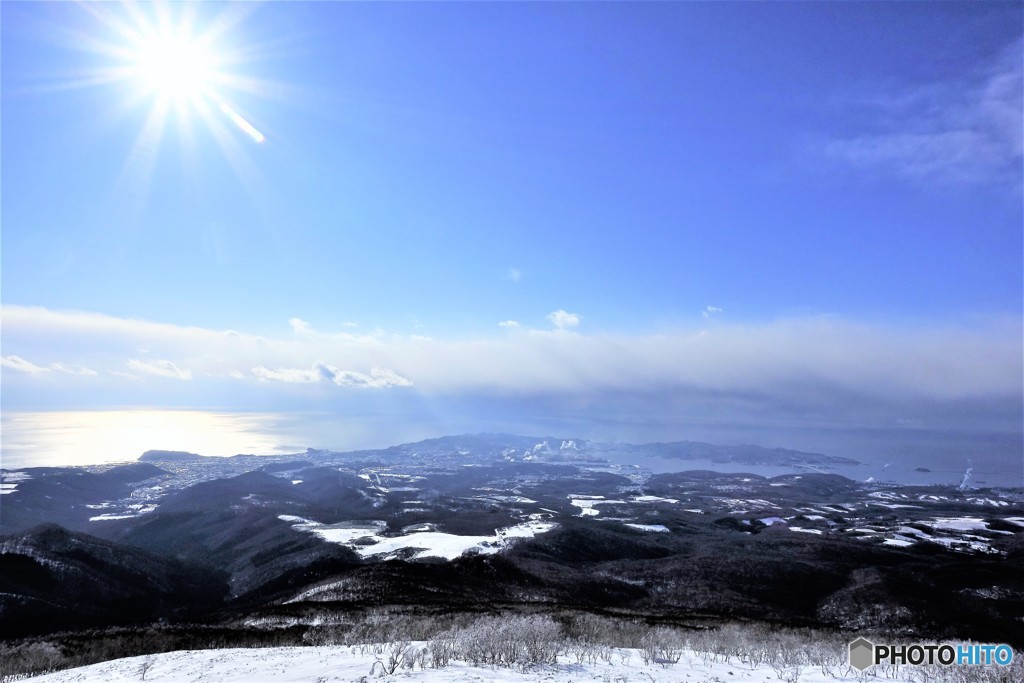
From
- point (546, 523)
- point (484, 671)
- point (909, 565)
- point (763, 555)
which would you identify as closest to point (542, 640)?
point (484, 671)

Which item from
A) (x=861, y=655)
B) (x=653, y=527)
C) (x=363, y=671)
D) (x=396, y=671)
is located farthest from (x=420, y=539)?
(x=396, y=671)

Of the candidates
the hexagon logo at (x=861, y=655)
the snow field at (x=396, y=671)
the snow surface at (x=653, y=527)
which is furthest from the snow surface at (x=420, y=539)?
the hexagon logo at (x=861, y=655)

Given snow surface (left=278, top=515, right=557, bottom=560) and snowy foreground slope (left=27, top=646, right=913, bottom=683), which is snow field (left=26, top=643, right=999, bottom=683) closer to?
snowy foreground slope (left=27, top=646, right=913, bottom=683)

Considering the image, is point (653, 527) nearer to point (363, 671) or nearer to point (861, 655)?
point (861, 655)

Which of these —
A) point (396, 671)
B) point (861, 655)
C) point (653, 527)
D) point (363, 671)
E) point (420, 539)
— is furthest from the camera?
point (653, 527)

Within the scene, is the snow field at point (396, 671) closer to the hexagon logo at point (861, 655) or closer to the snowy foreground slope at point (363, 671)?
the snowy foreground slope at point (363, 671)

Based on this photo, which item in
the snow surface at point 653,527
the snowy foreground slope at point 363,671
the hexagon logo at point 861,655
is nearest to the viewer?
the snowy foreground slope at point 363,671
